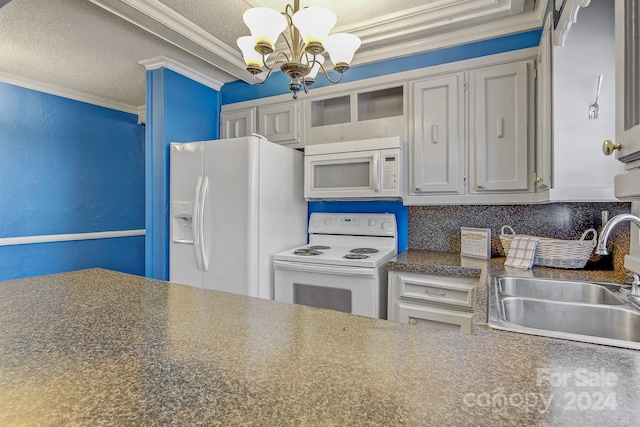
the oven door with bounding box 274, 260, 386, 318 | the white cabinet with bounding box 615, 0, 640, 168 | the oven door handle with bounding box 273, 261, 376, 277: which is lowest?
the oven door with bounding box 274, 260, 386, 318

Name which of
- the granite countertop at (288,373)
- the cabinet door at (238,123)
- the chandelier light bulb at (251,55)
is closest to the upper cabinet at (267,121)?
the cabinet door at (238,123)

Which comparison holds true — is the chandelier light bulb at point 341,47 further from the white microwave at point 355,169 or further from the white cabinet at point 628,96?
the white cabinet at point 628,96

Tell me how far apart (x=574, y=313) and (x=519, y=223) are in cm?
117

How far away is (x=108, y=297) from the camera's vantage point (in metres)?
0.98

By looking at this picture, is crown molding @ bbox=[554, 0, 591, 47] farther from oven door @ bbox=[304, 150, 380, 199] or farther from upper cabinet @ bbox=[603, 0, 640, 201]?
oven door @ bbox=[304, 150, 380, 199]

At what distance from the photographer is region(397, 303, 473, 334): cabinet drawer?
1.87m

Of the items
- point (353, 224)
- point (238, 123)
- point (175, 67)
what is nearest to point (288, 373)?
point (353, 224)

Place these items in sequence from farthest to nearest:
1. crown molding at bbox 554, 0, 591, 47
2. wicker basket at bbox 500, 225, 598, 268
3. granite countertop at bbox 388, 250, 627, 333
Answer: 1. wicker basket at bbox 500, 225, 598, 268
2. granite countertop at bbox 388, 250, 627, 333
3. crown molding at bbox 554, 0, 591, 47

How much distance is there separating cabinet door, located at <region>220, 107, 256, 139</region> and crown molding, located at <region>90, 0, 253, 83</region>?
35cm

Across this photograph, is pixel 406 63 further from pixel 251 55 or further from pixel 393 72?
pixel 251 55

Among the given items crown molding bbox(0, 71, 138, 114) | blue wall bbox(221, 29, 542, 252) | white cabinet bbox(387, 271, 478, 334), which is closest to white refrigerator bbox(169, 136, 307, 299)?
blue wall bbox(221, 29, 542, 252)

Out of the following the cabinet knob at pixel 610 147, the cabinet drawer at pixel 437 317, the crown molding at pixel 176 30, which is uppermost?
the crown molding at pixel 176 30

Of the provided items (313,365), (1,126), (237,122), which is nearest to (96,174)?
(1,126)

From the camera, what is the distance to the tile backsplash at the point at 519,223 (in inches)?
74.1
